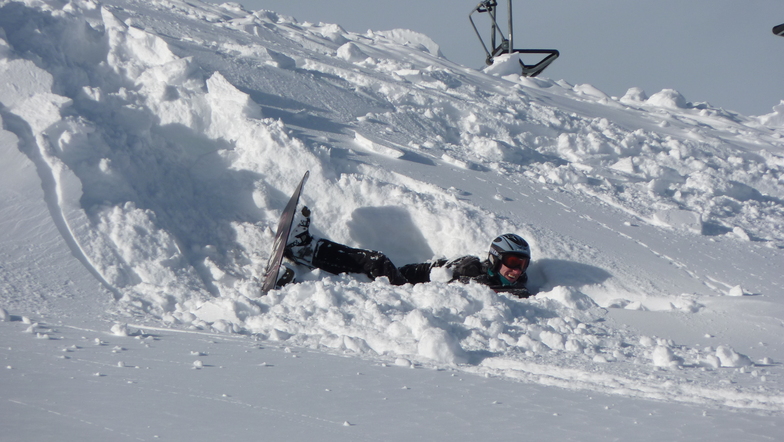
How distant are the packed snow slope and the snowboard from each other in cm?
17

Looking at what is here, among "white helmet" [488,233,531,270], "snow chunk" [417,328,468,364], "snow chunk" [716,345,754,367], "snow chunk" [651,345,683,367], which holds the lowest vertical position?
"snow chunk" [417,328,468,364]

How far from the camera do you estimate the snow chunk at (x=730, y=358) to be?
11.3ft

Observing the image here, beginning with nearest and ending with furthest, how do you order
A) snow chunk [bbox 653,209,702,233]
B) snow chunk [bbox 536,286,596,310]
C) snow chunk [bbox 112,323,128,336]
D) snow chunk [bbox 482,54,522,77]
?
snow chunk [bbox 112,323,128,336], snow chunk [bbox 536,286,596,310], snow chunk [bbox 653,209,702,233], snow chunk [bbox 482,54,522,77]

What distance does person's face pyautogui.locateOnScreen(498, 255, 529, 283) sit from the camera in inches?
198

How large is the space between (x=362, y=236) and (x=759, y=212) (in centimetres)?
504

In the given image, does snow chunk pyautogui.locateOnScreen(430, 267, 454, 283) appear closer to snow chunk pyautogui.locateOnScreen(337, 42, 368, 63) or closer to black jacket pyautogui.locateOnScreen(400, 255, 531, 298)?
black jacket pyautogui.locateOnScreen(400, 255, 531, 298)

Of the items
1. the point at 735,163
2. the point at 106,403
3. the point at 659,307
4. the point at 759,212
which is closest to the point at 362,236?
the point at 659,307

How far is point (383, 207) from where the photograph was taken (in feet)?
19.5

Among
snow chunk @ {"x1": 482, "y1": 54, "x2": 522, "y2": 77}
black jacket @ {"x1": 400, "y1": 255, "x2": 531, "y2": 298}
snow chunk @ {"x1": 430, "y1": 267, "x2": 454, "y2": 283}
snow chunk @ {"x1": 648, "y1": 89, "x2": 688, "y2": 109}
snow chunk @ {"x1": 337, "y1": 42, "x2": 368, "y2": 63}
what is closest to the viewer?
black jacket @ {"x1": 400, "y1": 255, "x2": 531, "y2": 298}

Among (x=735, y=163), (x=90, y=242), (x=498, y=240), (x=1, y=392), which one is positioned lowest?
(x=1, y=392)

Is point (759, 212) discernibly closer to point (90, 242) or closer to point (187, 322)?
point (187, 322)

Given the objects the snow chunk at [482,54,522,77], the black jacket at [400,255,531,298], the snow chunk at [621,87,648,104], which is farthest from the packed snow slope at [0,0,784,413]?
the snow chunk at [621,87,648,104]

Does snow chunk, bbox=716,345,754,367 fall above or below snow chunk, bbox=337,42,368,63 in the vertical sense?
below

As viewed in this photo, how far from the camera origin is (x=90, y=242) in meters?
4.38
